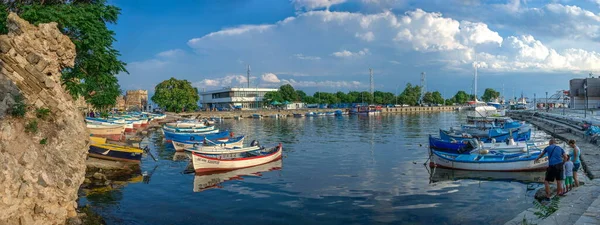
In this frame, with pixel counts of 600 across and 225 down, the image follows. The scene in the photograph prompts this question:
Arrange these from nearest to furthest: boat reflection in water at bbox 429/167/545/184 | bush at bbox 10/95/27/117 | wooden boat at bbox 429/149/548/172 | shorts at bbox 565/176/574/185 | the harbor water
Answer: bush at bbox 10/95/27/117 < shorts at bbox 565/176/574/185 < the harbor water < boat reflection in water at bbox 429/167/545/184 < wooden boat at bbox 429/149/548/172

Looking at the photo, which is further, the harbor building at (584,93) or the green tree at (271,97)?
the green tree at (271,97)

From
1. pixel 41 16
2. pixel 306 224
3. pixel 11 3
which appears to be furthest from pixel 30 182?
pixel 11 3

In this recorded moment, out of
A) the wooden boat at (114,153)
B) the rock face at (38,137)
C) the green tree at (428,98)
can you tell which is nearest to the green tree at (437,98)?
the green tree at (428,98)

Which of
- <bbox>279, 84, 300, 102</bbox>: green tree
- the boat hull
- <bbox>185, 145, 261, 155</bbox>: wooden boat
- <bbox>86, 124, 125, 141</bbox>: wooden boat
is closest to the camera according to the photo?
the boat hull

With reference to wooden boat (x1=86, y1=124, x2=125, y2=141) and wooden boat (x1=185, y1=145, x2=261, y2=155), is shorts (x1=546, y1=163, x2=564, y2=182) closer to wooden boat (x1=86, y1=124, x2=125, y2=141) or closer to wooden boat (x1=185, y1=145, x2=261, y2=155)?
wooden boat (x1=185, y1=145, x2=261, y2=155)

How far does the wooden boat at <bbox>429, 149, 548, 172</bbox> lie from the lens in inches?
956

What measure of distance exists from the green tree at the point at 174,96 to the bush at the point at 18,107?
99.3m

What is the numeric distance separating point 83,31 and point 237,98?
12609cm

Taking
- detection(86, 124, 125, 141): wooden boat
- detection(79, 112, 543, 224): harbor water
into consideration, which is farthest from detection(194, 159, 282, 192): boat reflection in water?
detection(86, 124, 125, 141): wooden boat

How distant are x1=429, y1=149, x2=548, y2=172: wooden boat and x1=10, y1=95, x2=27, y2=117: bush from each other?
22.7m

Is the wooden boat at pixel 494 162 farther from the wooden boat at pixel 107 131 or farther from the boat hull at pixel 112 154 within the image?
the wooden boat at pixel 107 131

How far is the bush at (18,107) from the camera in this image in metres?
12.0

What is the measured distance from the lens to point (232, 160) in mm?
26719

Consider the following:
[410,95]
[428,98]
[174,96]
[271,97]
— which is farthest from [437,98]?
[174,96]
